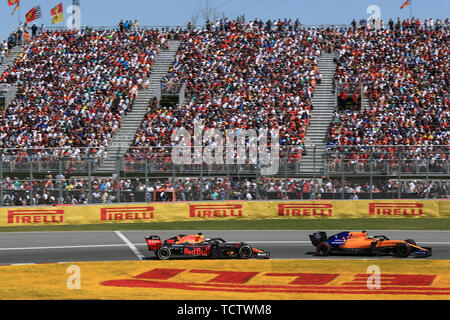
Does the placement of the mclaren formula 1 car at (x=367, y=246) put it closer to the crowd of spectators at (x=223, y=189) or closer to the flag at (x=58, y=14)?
the crowd of spectators at (x=223, y=189)

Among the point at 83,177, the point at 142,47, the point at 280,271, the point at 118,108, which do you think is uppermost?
the point at 142,47

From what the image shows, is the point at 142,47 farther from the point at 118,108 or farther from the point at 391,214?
the point at 391,214

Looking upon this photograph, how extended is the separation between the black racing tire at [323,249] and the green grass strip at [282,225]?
670 centimetres

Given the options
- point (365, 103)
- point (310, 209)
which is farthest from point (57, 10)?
point (310, 209)

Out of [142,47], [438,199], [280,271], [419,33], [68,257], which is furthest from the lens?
[142,47]

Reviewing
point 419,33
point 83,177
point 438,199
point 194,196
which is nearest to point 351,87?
point 419,33

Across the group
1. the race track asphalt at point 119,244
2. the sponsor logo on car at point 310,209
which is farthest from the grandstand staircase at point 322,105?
→ the race track asphalt at point 119,244

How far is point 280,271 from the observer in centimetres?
1622

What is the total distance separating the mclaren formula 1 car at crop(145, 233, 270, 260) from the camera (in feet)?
57.9

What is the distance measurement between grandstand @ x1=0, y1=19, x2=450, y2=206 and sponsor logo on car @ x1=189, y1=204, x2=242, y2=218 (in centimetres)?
42

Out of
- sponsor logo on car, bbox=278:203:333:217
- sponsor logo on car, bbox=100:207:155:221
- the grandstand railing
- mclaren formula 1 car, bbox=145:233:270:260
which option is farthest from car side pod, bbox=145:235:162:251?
sponsor logo on car, bbox=278:203:333:217

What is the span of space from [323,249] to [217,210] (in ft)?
33.2

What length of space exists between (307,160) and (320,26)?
21.0 metres

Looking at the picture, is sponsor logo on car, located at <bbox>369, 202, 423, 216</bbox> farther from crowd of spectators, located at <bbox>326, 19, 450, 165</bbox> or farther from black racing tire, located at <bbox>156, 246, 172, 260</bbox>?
black racing tire, located at <bbox>156, 246, 172, 260</bbox>
